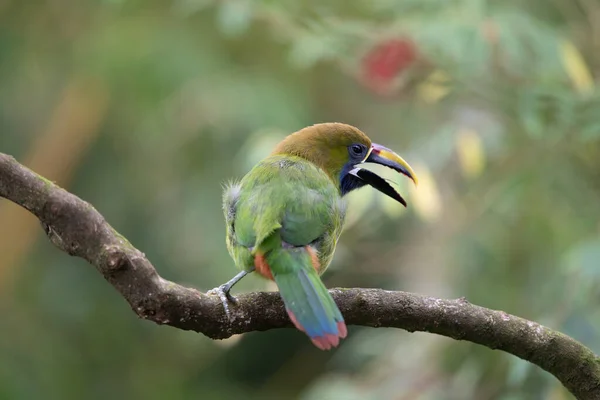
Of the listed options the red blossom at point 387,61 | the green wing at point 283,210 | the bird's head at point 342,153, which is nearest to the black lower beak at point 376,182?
the bird's head at point 342,153

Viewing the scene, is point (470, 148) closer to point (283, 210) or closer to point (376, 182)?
point (376, 182)

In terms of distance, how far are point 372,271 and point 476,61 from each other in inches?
64.5

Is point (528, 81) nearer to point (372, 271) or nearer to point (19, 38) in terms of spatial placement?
point (372, 271)

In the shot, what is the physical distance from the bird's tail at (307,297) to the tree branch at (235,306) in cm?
7

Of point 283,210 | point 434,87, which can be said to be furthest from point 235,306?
point 434,87

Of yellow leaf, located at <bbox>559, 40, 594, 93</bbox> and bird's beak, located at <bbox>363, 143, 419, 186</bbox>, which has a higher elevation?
yellow leaf, located at <bbox>559, 40, 594, 93</bbox>

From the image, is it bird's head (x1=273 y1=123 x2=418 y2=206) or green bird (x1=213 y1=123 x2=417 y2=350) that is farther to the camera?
bird's head (x1=273 y1=123 x2=418 y2=206)

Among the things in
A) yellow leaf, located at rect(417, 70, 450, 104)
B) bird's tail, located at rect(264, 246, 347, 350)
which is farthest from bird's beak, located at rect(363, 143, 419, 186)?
bird's tail, located at rect(264, 246, 347, 350)

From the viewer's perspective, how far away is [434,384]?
415cm

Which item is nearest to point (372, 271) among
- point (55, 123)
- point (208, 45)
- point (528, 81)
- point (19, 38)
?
point (528, 81)

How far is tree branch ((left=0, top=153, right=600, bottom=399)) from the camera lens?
6.29 feet

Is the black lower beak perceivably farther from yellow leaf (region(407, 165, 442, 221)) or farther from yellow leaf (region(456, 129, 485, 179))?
yellow leaf (region(456, 129, 485, 179))

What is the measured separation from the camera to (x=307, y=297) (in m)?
2.22

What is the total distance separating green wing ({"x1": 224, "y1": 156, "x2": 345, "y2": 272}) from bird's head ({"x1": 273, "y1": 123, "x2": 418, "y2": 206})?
262mm
